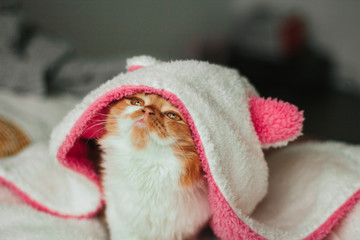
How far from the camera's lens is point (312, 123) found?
245 centimetres

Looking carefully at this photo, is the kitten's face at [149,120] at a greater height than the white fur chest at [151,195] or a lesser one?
greater

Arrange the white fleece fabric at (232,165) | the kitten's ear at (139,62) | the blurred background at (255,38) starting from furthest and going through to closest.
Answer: the blurred background at (255,38)
the kitten's ear at (139,62)
the white fleece fabric at (232,165)

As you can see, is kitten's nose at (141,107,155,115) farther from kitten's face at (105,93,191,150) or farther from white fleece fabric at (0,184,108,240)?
white fleece fabric at (0,184,108,240)

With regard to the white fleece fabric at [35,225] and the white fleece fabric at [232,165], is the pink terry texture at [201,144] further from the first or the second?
the white fleece fabric at [35,225]

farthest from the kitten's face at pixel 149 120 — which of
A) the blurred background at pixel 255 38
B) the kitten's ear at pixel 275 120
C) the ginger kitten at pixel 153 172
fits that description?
the blurred background at pixel 255 38

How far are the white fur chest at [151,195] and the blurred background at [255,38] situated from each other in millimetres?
1243

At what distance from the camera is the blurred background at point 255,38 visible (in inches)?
86.0

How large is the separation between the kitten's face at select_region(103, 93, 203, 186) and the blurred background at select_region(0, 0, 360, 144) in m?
1.23

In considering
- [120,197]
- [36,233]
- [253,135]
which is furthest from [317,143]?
[36,233]

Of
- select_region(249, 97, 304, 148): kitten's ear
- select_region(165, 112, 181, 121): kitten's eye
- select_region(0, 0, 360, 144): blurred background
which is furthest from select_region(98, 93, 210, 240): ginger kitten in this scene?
select_region(0, 0, 360, 144): blurred background

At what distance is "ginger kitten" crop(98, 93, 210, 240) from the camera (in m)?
0.67

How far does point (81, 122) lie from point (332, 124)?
2.26m

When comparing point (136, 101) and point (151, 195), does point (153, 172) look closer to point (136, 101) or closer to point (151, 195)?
point (151, 195)

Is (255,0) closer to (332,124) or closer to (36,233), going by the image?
(332,124)
